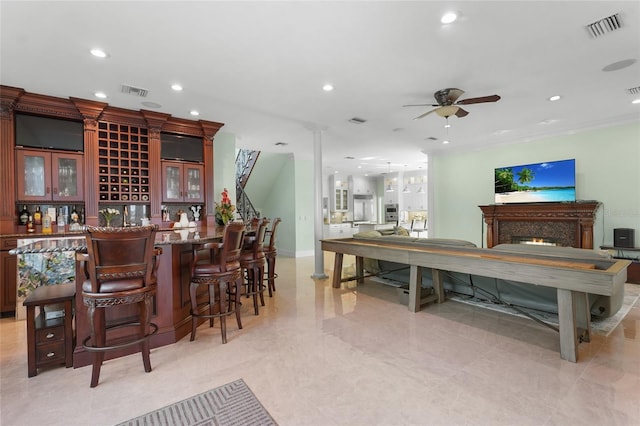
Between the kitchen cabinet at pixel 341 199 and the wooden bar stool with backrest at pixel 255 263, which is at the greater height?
the kitchen cabinet at pixel 341 199

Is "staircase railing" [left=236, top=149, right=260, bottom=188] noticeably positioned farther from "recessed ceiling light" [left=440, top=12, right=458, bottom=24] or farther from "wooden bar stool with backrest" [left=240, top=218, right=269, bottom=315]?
"recessed ceiling light" [left=440, top=12, right=458, bottom=24]

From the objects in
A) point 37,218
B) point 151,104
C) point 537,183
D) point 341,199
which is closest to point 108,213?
point 37,218

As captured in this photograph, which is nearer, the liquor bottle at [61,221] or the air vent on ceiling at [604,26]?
the air vent on ceiling at [604,26]

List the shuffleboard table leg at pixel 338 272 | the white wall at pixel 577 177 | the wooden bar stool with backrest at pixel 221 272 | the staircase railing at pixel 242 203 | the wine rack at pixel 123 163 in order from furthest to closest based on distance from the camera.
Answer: the staircase railing at pixel 242 203, the white wall at pixel 577 177, the shuffleboard table leg at pixel 338 272, the wine rack at pixel 123 163, the wooden bar stool with backrest at pixel 221 272

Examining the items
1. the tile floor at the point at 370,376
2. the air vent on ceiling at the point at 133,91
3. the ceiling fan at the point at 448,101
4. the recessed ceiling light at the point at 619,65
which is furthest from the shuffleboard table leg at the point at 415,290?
the air vent on ceiling at the point at 133,91

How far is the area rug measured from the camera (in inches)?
67.7

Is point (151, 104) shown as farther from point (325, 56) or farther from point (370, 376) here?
point (370, 376)

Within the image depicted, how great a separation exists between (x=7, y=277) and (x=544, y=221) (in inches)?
343

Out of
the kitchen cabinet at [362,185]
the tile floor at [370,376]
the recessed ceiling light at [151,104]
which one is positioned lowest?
the tile floor at [370,376]

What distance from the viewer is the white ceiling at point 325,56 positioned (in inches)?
90.0

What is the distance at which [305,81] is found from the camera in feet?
11.5

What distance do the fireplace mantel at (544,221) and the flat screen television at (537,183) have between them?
0.16 m

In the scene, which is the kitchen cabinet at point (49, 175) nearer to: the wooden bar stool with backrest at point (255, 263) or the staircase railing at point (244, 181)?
the wooden bar stool with backrest at point (255, 263)

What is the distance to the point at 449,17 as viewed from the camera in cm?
235
